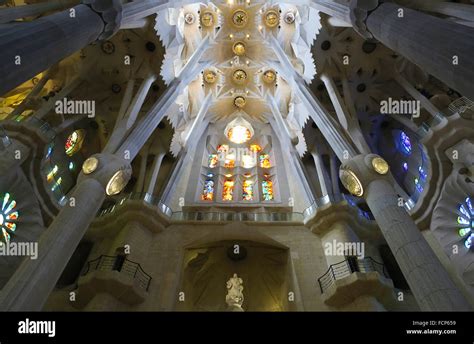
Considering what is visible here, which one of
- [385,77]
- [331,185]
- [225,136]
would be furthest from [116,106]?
[385,77]

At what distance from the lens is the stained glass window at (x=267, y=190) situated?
19.1 metres

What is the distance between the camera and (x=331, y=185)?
53.4 feet

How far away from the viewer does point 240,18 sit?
24609 mm

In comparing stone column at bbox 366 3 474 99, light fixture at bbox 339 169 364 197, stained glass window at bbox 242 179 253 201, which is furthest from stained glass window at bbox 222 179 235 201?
stone column at bbox 366 3 474 99

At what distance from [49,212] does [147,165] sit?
18.4 feet

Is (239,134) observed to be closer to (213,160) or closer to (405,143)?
(213,160)

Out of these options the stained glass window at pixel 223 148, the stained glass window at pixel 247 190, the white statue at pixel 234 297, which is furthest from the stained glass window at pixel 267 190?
the white statue at pixel 234 297

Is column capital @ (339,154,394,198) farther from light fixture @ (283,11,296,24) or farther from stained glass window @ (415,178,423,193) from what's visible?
light fixture @ (283,11,296,24)

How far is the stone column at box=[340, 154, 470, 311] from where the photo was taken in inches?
285

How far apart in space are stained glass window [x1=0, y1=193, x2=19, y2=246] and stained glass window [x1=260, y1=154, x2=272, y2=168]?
1358cm

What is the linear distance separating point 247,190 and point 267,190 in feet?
3.80

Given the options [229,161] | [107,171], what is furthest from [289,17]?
[107,171]

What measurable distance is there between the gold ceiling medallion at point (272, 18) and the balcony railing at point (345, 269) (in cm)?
1762
